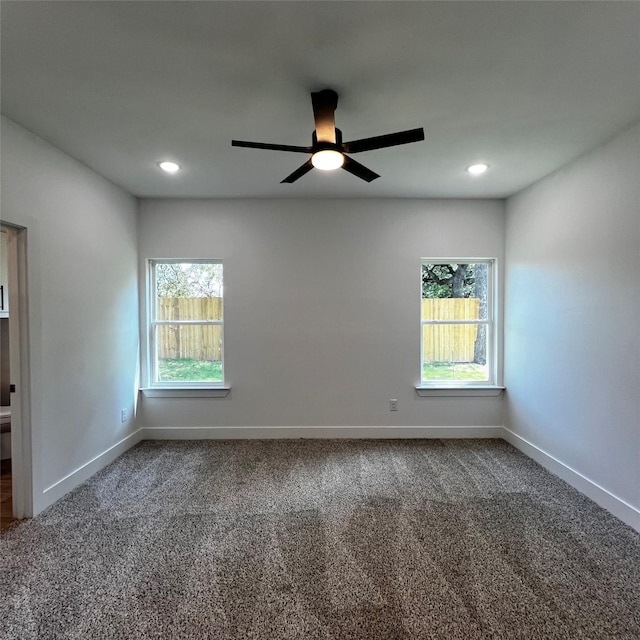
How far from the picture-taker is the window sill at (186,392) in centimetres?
350

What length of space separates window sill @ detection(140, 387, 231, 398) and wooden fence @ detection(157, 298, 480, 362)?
344 millimetres

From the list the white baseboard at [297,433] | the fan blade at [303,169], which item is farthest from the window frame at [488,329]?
the fan blade at [303,169]

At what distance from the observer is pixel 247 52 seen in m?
1.52

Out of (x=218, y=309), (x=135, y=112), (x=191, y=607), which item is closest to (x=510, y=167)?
(x=135, y=112)

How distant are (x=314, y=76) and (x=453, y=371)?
312cm

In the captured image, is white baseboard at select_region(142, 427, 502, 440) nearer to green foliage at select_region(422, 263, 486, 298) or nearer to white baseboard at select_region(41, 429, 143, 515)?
white baseboard at select_region(41, 429, 143, 515)

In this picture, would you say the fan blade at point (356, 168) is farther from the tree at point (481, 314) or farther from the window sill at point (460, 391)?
the window sill at point (460, 391)

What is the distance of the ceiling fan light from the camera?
5.80 feet

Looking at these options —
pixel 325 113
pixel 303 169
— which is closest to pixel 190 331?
pixel 303 169

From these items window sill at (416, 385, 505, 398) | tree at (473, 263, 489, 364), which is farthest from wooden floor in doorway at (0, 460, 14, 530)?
tree at (473, 263, 489, 364)

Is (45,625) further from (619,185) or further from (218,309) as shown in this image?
(619,185)

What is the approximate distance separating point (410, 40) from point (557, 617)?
268 cm

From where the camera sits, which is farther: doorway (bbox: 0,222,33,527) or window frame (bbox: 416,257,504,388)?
window frame (bbox: 416,257,504,388)

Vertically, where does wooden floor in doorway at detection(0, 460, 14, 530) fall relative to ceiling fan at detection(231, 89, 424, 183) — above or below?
below
